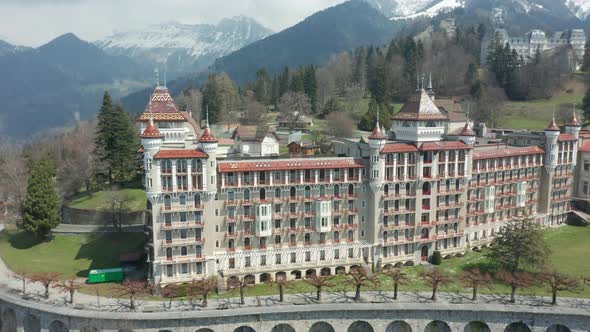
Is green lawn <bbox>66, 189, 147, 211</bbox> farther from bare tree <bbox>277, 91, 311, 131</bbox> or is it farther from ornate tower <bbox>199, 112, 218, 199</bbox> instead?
bare tree <bbox>277, 91, 311, 131</bbox>

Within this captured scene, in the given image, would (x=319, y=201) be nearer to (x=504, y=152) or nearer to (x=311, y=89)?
(x=504, y=152)

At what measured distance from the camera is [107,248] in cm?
6675

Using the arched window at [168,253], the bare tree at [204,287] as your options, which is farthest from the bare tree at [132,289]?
the bare tree at [204,287]

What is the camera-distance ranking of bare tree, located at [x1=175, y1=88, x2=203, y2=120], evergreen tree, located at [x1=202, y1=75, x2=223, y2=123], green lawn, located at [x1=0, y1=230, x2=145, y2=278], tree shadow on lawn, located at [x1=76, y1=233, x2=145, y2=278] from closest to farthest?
green lawn, located at [x1=0, y1=230, x2=145, y2=278] → tree shadow on lawn, located at [x1=76, y1=233, x2=145, y2=278] → evergreen tree, located at [x1=202, y1=75, x2=223, y2=123] → bare tree, located at [x1=175, y1=88, x2=203, y2=120]

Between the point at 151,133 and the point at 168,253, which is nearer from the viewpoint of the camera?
the point at 151,133

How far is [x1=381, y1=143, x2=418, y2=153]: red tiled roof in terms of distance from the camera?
196ft

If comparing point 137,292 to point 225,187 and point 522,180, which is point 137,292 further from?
point 522,180

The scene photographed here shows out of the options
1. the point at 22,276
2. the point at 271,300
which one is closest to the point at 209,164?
the point at 271,300

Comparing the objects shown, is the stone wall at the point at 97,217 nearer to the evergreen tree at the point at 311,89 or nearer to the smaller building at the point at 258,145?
the smaller building at the point at 258,145

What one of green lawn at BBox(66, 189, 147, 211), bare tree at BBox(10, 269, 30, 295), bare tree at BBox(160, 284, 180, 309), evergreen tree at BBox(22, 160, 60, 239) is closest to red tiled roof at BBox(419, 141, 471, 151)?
bare tree at BBox(160, 284, 180, 309)

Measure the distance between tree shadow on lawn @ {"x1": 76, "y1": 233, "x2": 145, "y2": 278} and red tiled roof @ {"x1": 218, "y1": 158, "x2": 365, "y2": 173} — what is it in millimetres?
20439

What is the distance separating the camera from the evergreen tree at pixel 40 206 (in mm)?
67206

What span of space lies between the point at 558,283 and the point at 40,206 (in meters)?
66.0

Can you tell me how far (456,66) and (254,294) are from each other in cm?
11199
